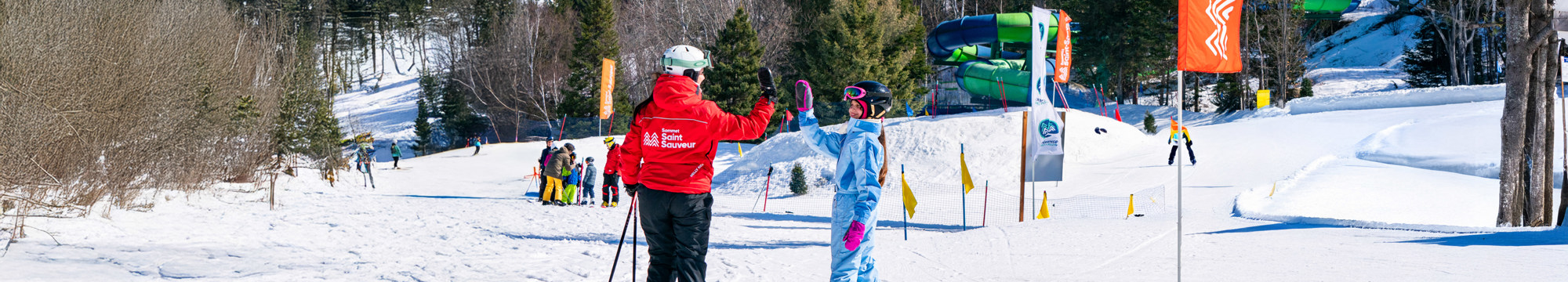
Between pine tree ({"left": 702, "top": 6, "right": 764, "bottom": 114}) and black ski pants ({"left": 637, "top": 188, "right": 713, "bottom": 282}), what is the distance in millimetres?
30141

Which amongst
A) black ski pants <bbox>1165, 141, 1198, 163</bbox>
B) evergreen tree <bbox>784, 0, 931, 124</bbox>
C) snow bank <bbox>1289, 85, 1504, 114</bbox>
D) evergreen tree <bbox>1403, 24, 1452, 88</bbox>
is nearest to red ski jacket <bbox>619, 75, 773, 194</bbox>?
black ski pants <bbox>1165, 141, 1198, 163</bbox>

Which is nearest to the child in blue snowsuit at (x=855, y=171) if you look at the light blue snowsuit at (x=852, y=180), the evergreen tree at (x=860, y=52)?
the light blue snowsuit at (x=852, y=180)

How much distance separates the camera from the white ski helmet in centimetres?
500

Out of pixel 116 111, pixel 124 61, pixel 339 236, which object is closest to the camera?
pixel 339 236

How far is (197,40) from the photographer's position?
1723 centimetres

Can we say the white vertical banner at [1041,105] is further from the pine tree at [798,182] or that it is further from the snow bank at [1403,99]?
the snow bank at [1403,99]

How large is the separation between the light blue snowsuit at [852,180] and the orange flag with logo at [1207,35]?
3162 mm

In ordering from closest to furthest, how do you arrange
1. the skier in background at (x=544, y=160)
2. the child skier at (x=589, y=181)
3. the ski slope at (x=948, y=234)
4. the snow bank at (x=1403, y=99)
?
the ski slope at (x=948, y=234) < the child skier at (x=589, y=181) < the skier in background at (x=544, y=160) < the snow bank at (x=1403, y=99)

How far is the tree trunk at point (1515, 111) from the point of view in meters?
10.6

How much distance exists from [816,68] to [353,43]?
45.2 m

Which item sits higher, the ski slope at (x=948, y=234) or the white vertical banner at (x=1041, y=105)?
the white vertical banner at (x=1041, y=105)

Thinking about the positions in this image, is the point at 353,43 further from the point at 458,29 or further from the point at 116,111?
the point at 116,111

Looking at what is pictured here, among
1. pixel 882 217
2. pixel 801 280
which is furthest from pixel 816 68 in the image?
pixel 801 280

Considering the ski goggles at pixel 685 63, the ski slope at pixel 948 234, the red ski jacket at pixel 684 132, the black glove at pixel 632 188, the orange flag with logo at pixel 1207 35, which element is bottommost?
the ski slope at pixel 948 234
